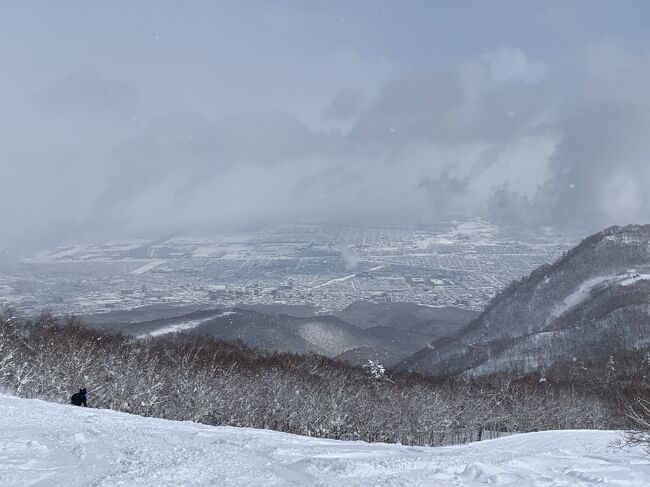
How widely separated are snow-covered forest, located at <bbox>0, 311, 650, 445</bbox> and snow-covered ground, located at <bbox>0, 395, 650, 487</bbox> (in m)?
17.5

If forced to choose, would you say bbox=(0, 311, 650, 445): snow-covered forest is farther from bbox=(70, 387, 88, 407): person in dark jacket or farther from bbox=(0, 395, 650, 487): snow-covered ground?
bbox=(0, 395, 650, 487): snow-covered ground

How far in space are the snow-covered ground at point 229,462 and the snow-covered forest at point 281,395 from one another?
17.5 metres

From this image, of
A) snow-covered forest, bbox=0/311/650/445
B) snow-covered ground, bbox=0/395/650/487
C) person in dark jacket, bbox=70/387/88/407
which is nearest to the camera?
snow-covered ground, bbox=0/395/650/487

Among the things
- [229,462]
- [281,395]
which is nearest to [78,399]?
[229,462]

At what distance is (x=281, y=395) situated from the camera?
2384 inches

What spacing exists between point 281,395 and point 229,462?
4372cm

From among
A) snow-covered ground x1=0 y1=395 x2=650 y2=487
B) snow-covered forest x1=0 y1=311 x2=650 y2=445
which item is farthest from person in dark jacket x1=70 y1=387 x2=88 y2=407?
snow-covered forest x1=0 y1=311 x2=650 y2=445

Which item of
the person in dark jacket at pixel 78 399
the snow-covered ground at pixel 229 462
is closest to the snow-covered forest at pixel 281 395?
the person in dark jacket at pixel 78 399

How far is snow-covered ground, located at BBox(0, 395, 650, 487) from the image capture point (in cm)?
1583

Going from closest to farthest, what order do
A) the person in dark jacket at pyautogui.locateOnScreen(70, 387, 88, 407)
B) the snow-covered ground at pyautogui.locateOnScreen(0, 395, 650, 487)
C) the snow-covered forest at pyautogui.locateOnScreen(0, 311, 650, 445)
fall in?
the snow-covered ground at pyautogui.locateOnScreen(0, 395, 650, 487), the person in dark jacket at pyautogui.locateOnScreen(70, 387, 88, 407), the snow-covered forest at pyautogui.locateOnScreen(0, 311, 650, 445)

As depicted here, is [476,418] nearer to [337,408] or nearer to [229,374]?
[337,408]

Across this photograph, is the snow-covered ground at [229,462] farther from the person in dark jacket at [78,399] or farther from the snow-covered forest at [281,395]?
the snow-covered forest at [281,395]

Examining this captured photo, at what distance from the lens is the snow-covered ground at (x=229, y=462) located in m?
15.8

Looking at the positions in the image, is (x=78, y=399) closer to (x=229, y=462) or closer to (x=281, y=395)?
(x=229, y=462)
